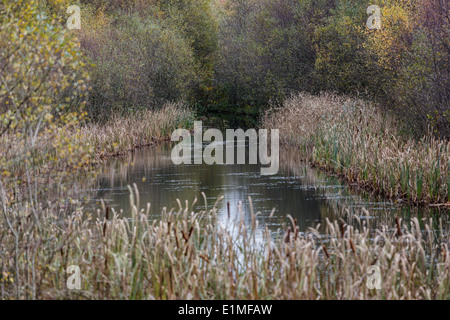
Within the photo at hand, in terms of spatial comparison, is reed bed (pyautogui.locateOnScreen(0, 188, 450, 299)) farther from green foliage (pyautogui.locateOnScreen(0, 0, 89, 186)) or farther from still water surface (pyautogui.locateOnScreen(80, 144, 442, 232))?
still water surface (pyautogui.locateOnScreen(80, 144, 442, 232))

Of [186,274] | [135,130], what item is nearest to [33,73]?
[186,274]

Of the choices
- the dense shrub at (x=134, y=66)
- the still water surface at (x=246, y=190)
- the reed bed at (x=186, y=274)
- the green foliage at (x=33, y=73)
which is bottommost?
the reed bed at (x=186, y=274)

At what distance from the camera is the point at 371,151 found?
1725 centimetres

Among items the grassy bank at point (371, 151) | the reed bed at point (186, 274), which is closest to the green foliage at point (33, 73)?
the reed bed at point (186, 274)

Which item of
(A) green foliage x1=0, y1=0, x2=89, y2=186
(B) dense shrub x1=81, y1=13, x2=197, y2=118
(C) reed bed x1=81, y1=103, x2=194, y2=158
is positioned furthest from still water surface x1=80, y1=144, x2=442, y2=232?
Result: (B) dense shrub x1=81, y1=13, x2=197, y2=118

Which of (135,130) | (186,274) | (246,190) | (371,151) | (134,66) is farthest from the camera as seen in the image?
(134,66)

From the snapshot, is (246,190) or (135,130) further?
(135,130)

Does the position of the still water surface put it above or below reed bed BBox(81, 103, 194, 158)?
below

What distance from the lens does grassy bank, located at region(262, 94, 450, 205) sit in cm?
1439

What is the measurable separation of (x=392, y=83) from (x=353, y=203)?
31.5 ft

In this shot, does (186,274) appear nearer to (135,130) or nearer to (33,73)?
(33,73)

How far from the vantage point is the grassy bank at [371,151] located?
14.4 m

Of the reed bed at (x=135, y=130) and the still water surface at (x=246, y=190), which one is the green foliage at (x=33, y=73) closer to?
the still water surface at (x=246, y=190)
